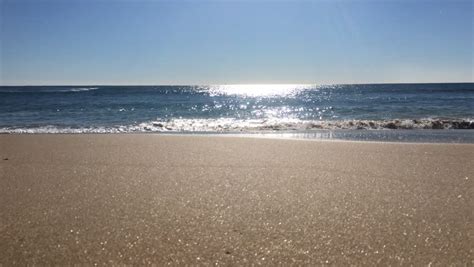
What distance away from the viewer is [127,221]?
296cm

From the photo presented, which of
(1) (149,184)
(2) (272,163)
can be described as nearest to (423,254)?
(1) (149,184)

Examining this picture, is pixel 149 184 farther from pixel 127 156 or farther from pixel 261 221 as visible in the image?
pixel 127 156

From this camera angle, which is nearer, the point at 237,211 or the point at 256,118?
the point at 237,211

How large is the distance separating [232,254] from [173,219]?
79 cm

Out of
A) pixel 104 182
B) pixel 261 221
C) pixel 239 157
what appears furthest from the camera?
pixel 239 157

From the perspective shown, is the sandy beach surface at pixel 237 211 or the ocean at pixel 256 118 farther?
the ocean at pixel 256 118

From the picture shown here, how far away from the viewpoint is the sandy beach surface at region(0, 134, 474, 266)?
7.88ft

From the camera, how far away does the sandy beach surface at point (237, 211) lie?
2.40 meters

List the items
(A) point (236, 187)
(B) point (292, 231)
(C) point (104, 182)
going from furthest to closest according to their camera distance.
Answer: (C) point (104, 182), (A) point (236, 187), (B) point (292, 231)

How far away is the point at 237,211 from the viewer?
319 cm

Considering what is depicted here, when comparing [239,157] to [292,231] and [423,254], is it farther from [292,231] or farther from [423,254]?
[423,254]

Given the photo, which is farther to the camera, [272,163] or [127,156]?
[127,156]

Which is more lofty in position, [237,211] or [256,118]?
[237,211]

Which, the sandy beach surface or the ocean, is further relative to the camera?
the ocean
